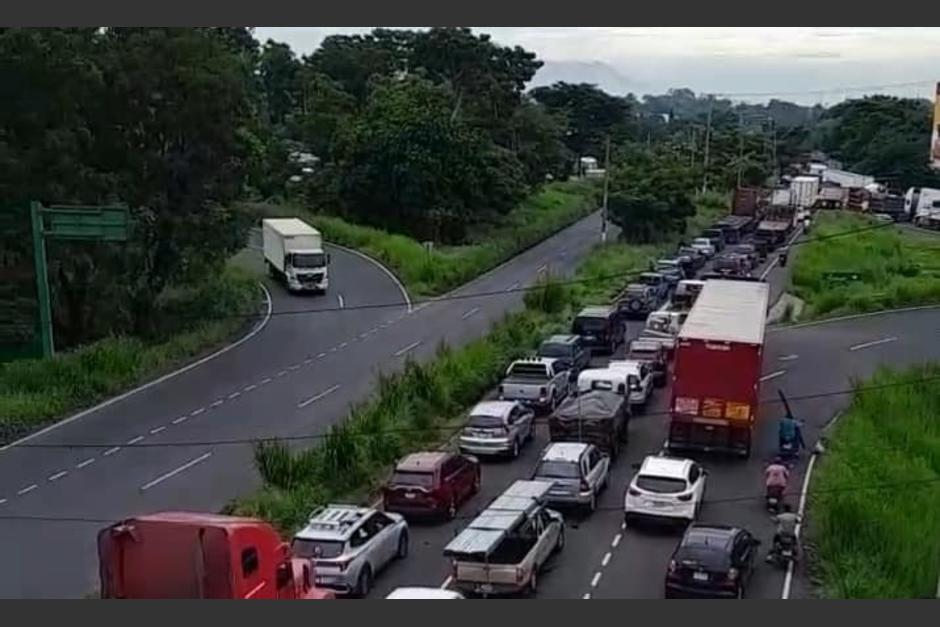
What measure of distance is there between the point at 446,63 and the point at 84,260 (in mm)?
31584

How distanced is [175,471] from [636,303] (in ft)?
54.1

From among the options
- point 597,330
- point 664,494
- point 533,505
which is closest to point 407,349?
point 597,330

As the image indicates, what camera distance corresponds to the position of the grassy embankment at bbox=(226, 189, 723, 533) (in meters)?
16.0

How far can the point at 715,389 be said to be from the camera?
1836 centimetres

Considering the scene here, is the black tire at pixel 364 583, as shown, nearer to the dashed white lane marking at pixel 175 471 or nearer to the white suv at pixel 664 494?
the white suv at pixel 664 494

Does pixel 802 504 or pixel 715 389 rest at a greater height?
pixel 715 389

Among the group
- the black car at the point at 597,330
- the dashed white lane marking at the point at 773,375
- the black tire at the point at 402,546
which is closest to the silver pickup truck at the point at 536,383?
the black car at the point at 597,330

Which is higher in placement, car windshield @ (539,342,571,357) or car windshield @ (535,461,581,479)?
car windshield @ (535,461,581,479)

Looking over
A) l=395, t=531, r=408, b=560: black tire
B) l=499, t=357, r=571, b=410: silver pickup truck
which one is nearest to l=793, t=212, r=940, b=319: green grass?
l=499, t=357, r=571, b=410: silver pickup truck

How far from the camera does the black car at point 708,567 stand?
12.7 m

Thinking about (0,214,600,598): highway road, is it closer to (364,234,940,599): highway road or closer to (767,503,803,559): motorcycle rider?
(364,234,940,599): highway road

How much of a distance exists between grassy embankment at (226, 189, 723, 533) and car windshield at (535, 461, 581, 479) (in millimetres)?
2731

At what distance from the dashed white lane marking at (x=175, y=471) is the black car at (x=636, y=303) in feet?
48.3

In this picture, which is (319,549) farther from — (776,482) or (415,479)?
(776,482)
